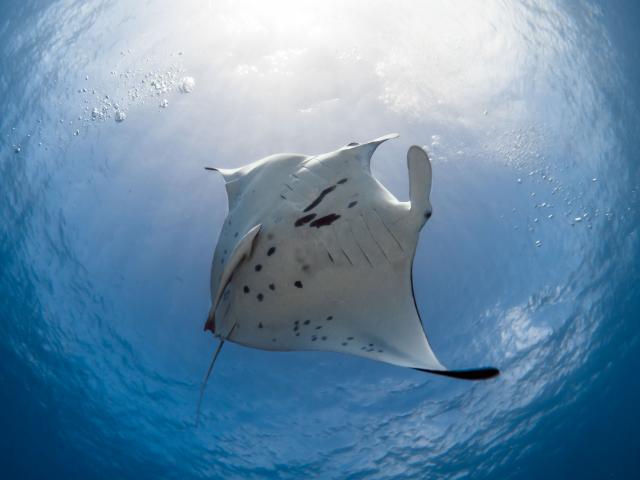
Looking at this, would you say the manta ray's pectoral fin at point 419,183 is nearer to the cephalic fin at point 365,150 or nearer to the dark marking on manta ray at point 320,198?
the cephalic fin at point 365,150

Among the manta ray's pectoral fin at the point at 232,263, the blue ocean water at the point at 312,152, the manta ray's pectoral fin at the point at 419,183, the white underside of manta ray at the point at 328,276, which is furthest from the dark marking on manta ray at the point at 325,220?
the blue ocean water at the point at 312,152

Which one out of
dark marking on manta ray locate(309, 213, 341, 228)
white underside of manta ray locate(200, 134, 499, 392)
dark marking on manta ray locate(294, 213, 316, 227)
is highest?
dark marking on manta ray locate(294, 213, 316, 227)

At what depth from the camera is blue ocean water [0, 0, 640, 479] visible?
8047mm

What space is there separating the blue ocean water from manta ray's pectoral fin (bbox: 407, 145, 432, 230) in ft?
20.1

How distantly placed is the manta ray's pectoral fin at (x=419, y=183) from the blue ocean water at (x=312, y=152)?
6.12 meters

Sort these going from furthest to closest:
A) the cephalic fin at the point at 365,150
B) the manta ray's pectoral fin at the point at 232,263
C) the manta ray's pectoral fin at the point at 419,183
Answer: the cephalic fin at the point at 365,150
the manta ray's pectoral fin at the point at 232,263
the manta ray's pectoral fin at the point at 419,183

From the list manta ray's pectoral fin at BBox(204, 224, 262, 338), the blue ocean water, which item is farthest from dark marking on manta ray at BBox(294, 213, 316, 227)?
the blue ocean water

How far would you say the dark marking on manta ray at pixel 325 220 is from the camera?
9.31 feet

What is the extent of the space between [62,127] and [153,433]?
38.6 feet

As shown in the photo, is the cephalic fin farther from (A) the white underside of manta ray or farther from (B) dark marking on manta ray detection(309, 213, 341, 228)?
(B) dark marking on manta ray detection(309, 213, 341, 228)

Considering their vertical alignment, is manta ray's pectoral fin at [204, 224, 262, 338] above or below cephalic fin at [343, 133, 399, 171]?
below

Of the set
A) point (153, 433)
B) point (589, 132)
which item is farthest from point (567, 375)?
point (153, 433)

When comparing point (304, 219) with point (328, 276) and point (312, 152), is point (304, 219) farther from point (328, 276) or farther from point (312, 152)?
point (312, 152)

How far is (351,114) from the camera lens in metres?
8.34
